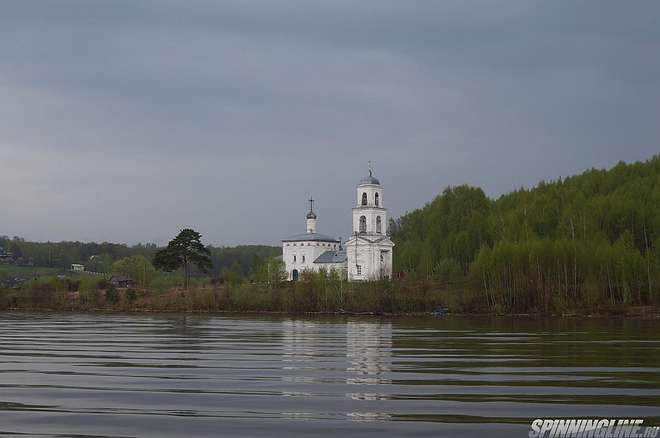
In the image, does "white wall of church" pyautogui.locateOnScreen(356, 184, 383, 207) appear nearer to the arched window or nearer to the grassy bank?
the arched window

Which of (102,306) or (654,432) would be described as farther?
(102,306)

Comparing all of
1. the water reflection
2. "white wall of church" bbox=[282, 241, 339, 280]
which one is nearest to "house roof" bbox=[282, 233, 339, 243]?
"white wall of church" bbox=[282, 241, 339, 280]

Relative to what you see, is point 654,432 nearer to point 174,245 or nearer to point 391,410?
point 391,410

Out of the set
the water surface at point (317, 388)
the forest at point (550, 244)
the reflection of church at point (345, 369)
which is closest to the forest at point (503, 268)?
the forest at point (550, 244)

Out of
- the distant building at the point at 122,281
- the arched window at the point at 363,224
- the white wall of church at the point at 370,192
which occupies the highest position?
the white wall of church at the point at 370,192

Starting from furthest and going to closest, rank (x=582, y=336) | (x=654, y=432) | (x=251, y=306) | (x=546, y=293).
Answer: (x=251, y=306)
(x=546, y=293)
(x=582, y=336)
(x=654, y=432)

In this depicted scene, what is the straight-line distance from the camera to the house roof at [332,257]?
126594 millimetres

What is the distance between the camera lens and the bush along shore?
263 ft

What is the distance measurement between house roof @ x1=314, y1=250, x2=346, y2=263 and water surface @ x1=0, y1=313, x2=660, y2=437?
303 feet

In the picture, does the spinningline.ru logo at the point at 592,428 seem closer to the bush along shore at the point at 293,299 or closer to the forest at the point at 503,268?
the bush along shore at the point at 293,299

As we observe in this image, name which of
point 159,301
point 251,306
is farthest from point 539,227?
point 159,301

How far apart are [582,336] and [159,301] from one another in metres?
66.3

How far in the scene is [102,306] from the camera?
102 metres

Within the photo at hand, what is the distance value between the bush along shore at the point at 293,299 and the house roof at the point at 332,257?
65.1ft
